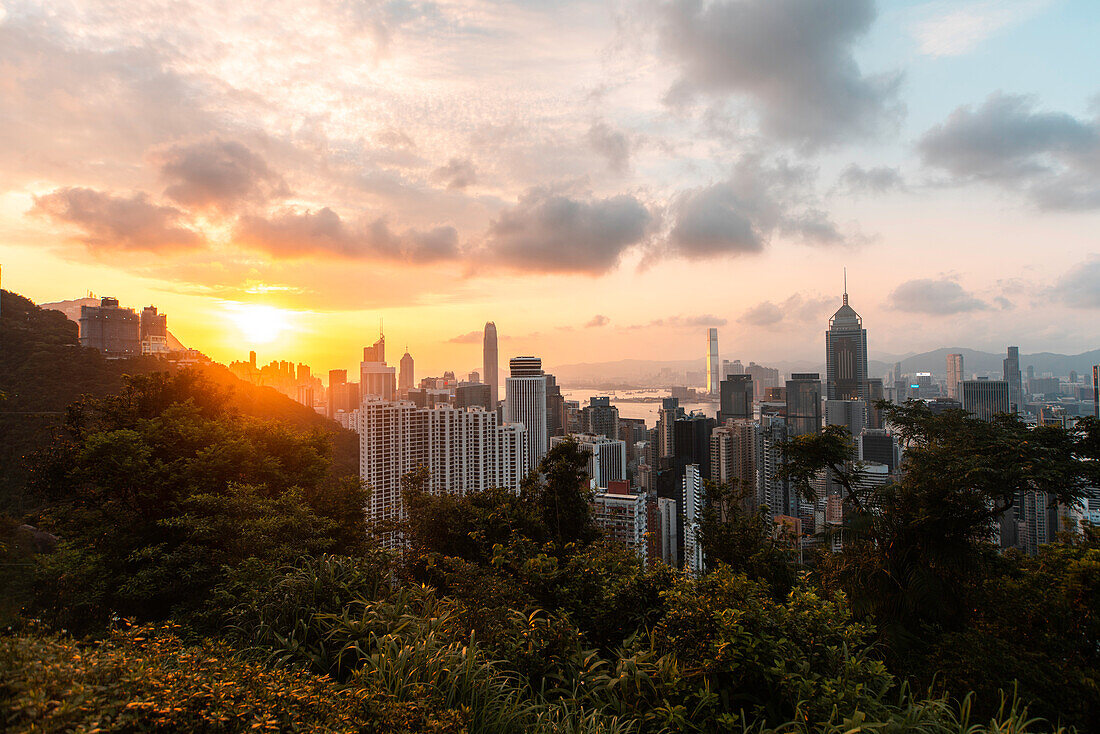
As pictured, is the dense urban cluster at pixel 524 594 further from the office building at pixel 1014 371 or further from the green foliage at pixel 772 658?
the office building at pixel 1014 371

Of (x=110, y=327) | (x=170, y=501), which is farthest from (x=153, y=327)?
(x=170, y=501)

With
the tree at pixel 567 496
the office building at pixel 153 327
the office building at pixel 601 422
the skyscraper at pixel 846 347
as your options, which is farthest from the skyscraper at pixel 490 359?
the tree at pixel 567 496

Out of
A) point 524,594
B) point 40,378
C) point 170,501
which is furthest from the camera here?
point 40,378

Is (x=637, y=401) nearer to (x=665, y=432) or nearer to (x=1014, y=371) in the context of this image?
(x=665, y=432)

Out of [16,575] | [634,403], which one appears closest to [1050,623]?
[16,575]

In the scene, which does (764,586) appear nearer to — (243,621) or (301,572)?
(301,572)

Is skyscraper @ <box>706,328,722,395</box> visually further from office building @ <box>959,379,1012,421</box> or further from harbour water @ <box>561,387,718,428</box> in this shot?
office building @ <box>959,379,1012,421</box>

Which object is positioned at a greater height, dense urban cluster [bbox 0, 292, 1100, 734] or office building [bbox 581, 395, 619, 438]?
dense urban cluster [bbox 0, 292, 1100, 734]

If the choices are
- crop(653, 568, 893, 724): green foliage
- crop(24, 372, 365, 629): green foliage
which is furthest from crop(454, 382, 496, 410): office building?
crop(653, 568, 893, 724): green foliage
